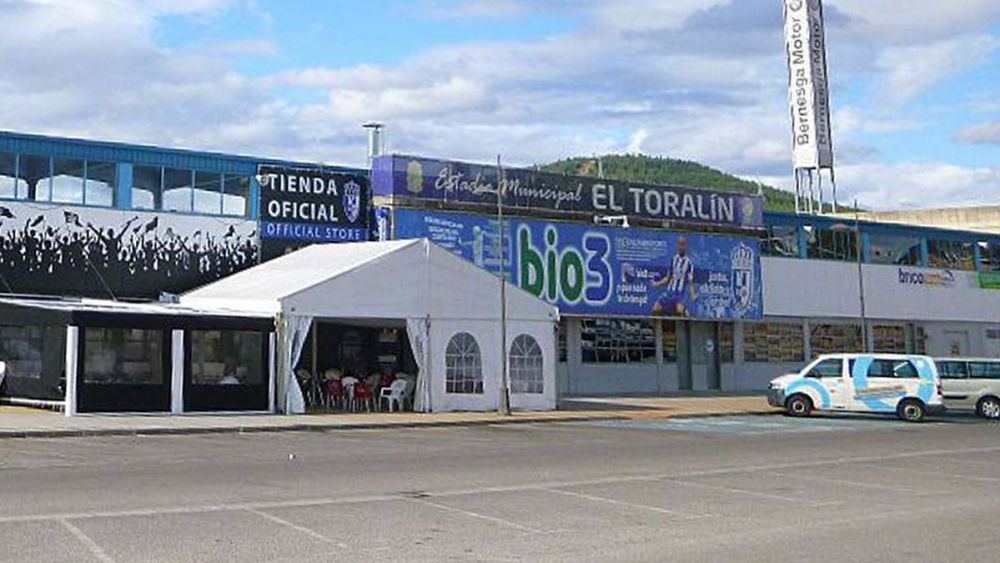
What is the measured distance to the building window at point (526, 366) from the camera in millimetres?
32625

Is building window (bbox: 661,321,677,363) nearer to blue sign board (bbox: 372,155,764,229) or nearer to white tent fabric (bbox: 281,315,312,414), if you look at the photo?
blue sign board (bbox: 372,155,764,229)

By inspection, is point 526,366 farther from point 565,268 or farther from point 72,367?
point 72,367

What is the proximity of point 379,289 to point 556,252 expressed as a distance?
11505 mm

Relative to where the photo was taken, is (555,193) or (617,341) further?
(617,341)

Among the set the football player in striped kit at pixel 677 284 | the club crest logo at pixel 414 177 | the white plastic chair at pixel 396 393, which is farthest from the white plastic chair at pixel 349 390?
the football player in striped kit at pixel 677 284

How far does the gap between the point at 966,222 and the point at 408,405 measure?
62.3m

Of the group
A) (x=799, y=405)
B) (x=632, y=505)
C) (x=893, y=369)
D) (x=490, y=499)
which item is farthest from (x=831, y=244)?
(x=490, y=499)

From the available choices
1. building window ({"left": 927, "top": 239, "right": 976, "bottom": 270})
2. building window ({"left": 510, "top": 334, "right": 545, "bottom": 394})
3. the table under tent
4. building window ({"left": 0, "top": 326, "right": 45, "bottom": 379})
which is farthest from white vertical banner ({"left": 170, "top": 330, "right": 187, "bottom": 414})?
building window ({"left": 927, "top": 239, "right": 976, "bottom": 270})

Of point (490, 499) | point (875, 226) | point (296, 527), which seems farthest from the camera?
point (875, 226)

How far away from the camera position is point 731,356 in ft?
154

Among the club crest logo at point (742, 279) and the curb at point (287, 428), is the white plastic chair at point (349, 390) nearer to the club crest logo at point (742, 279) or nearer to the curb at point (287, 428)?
the curb at point (287, 428)

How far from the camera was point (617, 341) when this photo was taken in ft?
142

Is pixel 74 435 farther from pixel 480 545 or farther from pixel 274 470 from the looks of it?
pixel 480 545

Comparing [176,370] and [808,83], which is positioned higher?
[808,83]
